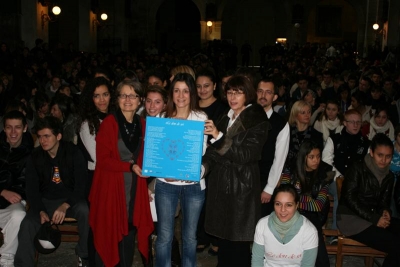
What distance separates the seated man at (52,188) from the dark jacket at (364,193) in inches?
98.2

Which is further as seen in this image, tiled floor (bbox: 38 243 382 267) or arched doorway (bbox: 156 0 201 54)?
arched doorway (bbox: 156 0 201 54)

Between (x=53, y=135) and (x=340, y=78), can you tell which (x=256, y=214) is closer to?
(x=53, y=135)

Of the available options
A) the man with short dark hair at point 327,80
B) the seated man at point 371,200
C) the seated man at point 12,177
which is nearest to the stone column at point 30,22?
the man with short dark hair at point 327,80

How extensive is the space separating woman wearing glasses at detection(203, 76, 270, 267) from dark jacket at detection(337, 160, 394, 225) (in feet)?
3.68

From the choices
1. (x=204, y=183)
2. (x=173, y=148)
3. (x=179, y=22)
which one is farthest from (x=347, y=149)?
(x=179, y=22)

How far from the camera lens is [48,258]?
5.75 metres

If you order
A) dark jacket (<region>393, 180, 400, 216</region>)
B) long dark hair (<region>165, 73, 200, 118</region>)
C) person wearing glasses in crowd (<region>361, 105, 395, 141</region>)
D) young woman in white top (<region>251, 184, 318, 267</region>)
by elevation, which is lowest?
young woman in white top (<region>251, 184, 318, 267</region>)

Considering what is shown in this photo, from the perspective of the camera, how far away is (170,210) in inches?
182

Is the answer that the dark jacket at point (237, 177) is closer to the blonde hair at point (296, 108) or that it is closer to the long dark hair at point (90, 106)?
the long dark hair at point (90, 106)

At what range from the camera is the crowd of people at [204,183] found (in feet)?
14.8

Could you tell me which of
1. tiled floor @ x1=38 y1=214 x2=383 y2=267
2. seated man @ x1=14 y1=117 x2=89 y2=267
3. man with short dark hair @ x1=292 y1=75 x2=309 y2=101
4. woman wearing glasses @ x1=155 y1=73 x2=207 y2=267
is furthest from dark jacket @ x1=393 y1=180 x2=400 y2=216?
man with short dark hair @ x1=292 y1=75 x2=309 y2=101

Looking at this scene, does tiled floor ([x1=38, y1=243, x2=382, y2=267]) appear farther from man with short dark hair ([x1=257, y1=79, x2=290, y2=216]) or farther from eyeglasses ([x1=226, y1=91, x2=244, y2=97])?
eyeglasses ([x1=226, y1=91, x2=244, y2=97])

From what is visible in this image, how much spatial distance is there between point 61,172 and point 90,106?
70cm

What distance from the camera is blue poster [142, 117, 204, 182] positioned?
4.30 meters
